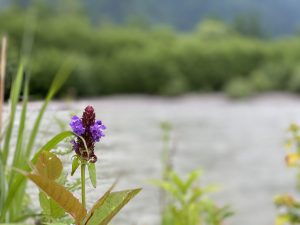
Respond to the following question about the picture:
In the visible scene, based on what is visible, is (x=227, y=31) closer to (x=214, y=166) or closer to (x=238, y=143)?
(x=238, y=143)

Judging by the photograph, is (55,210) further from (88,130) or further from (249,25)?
(249,25)

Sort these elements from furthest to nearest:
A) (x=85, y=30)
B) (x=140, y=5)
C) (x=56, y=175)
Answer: (x=140, y=5) < (x=85, y=30) < (x=56, y=175)

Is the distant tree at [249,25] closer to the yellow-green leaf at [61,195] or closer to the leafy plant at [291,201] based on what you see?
the leafy plant at [291,201]

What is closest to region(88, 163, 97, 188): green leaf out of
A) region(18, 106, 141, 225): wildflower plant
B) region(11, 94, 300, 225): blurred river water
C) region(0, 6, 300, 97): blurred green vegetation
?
region(18, 106, 141, 225): wildflower plant

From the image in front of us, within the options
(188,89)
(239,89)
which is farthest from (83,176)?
(188,89)

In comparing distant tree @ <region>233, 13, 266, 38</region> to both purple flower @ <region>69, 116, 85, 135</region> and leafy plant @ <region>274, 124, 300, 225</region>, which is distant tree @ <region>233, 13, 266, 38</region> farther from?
purple flower @ <region>69, 116, 85, 135</region>

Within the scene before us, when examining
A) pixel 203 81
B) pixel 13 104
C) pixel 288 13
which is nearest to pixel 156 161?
pixel 13 104
